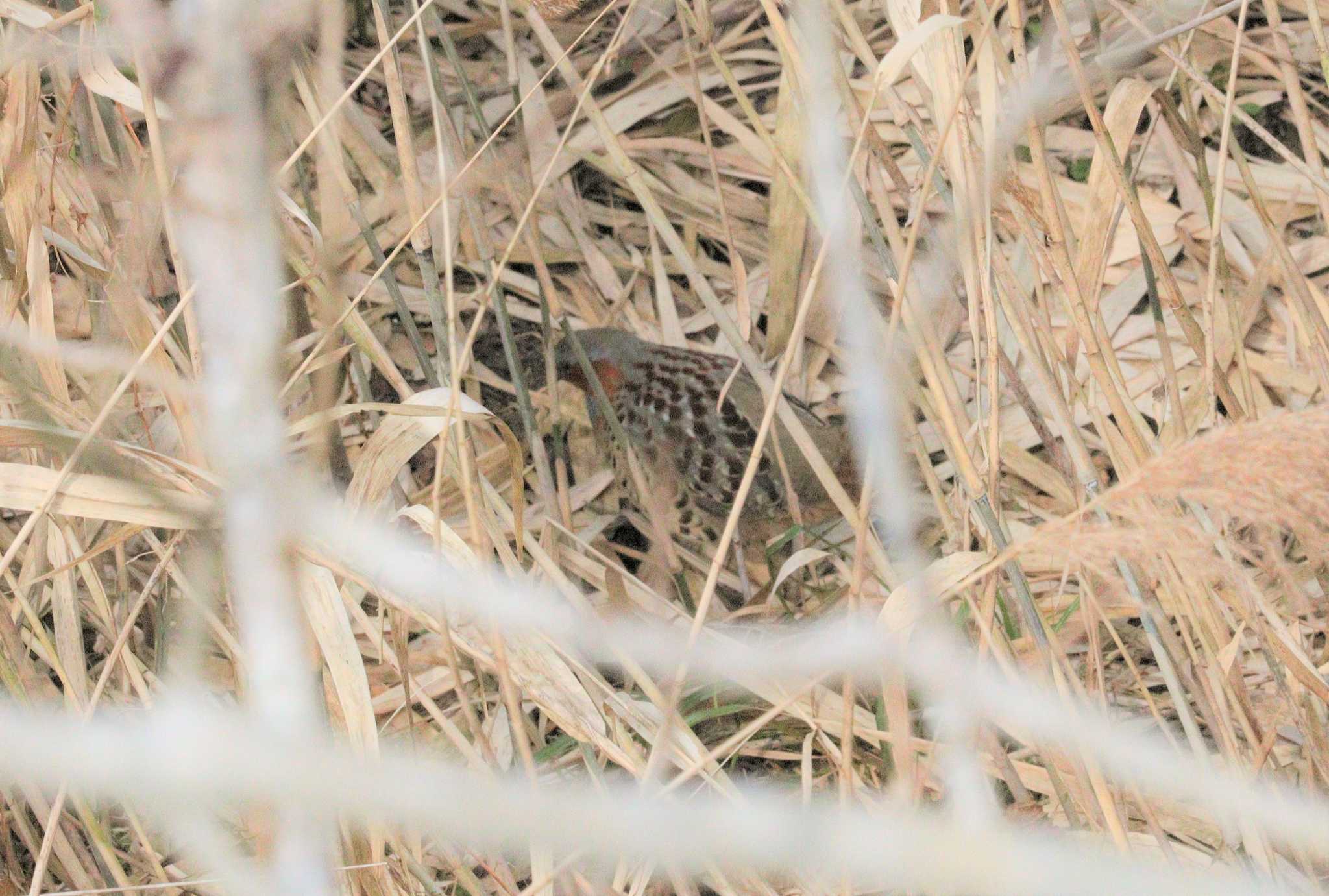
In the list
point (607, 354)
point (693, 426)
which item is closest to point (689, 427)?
point (693, 426)

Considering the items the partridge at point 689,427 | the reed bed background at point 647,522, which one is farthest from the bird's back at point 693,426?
the reed bed background at point 647,522

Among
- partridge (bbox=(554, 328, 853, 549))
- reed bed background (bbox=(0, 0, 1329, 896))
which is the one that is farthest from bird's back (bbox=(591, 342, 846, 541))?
reed bed background (bbox=(0, 0, 1329, 896))

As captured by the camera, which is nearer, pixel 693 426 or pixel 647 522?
pixel 647 522

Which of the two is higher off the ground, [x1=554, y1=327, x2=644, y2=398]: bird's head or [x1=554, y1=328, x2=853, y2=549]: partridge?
[x1=554, y1=327, x2=644, y2=398]: bird's head

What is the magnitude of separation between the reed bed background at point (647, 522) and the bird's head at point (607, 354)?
10 cm

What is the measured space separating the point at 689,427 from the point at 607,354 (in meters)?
0.24

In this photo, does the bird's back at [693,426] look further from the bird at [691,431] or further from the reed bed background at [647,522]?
the reed bed background at [647,522]

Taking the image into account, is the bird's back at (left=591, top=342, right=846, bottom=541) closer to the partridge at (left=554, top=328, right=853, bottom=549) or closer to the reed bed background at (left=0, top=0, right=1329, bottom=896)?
the partridge at (left=554, top=328, right=853, bottom=549)

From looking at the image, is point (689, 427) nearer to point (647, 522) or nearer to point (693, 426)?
point (693, 426)

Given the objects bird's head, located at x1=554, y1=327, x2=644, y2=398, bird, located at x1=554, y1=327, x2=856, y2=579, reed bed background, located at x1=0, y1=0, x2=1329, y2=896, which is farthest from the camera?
bird's head, located at x1=554, y1=327, x2=644, y2=398

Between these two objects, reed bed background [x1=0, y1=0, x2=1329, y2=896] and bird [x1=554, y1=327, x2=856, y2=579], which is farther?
bird [x1=554, y1=327, x2=856, y2=579]

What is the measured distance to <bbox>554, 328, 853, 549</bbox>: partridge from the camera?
234 cm

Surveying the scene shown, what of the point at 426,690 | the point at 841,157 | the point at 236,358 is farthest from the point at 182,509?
the point at 426,690

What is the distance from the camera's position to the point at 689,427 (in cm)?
244
